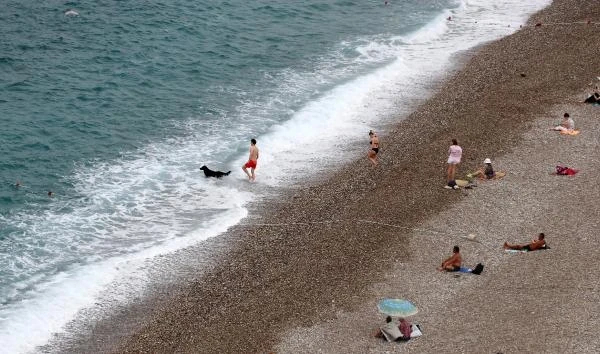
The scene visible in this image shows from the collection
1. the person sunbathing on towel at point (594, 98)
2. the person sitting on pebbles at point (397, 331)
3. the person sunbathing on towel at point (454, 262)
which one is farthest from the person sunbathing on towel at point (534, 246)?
the person sunbathing on towel at point (594, 98)

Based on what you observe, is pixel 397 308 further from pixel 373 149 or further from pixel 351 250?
pixel 373 149

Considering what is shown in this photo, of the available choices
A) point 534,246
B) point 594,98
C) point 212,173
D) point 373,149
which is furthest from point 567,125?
point 212,173

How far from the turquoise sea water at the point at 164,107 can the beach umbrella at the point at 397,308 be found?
8145 millimetres

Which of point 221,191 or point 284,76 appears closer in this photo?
point 221,191

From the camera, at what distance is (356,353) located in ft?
68.5

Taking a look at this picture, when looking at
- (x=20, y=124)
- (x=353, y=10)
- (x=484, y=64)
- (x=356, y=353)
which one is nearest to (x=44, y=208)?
(x=20, y=124)

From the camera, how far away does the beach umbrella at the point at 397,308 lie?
69.1ft

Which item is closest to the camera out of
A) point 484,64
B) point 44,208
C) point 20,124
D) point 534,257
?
point 534,257

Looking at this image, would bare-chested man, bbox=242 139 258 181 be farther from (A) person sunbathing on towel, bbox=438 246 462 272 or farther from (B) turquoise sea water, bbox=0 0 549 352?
(A) person sunbathing on towel, bbox=438 246 462 272

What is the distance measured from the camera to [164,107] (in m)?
39.0

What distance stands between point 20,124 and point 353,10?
24.4m

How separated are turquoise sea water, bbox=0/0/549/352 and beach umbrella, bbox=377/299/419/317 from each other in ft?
26.7

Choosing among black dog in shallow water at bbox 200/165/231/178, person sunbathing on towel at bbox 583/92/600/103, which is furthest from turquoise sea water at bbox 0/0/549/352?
person sunbathing on towel at bbox 583/92/600/103

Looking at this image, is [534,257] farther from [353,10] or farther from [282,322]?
[353,10]
